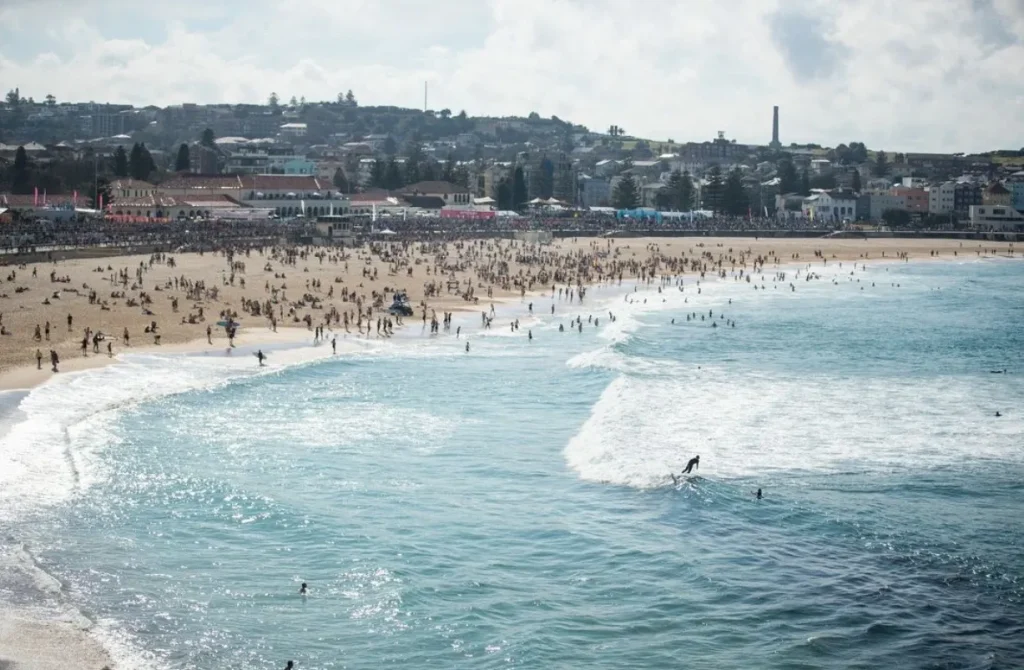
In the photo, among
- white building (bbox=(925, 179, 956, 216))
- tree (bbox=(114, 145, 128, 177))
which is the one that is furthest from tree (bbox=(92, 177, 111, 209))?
white building (bbox=(925, 179, 956, 216))

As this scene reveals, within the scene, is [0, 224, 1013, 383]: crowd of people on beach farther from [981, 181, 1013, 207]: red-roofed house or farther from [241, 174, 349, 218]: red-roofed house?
[981, 181, 1013, 207]: red-roofed house

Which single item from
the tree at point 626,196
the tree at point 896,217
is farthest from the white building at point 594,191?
the tree at point 896,217

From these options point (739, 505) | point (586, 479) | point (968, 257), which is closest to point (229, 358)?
point (586, 479)

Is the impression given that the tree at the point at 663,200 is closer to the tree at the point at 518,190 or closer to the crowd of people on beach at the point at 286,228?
the crowd of people on beach at the point at 286,228

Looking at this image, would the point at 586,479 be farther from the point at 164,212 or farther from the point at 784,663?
the point at 164,212

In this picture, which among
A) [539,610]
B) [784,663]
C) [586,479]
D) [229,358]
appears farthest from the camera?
[229,358]

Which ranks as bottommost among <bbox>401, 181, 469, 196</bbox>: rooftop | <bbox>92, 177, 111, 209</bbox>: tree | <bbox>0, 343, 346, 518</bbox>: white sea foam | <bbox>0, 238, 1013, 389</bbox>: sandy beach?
<bbox>0, 343, 346, 518</bbox>: white sea foam
